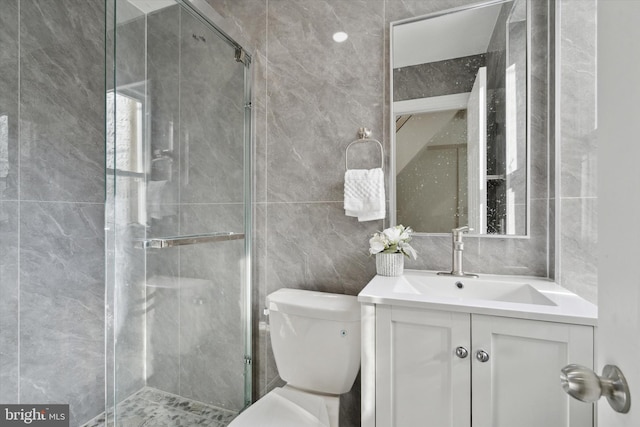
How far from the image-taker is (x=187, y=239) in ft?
4.22

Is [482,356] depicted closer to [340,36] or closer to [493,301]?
[493,301]

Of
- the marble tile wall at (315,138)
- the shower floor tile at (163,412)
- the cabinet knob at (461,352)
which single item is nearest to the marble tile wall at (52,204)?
the shower floor tile at (163,412)

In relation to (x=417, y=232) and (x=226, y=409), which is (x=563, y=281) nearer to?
(x=417, y=232)

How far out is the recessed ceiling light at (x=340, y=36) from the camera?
1.51m

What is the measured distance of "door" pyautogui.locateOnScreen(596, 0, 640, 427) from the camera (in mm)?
358

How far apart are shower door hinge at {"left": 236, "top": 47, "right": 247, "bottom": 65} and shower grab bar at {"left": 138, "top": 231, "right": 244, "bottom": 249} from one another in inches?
33.7

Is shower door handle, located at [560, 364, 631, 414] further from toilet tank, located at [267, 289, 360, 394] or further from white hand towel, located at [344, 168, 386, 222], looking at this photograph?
white hand towel, located at [344, 168, 386, 222]

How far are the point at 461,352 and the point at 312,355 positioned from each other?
0.60 metres

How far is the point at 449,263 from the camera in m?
1.36

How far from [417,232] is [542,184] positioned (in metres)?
0.50

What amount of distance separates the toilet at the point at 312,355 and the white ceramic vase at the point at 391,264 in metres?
0.18

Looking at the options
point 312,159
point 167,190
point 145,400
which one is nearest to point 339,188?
point 312,159

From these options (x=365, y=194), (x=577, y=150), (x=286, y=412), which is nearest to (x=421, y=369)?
(x=286, y=412)

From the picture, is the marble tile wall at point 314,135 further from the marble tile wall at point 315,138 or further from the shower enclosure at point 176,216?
the shower enclosure at point 176,216
